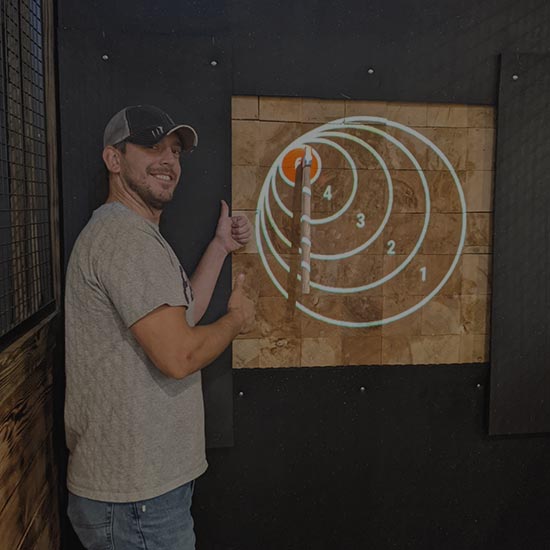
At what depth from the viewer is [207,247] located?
202cm

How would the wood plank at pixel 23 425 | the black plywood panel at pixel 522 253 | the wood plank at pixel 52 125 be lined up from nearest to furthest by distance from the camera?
the wood plank at pixel 23 425 → the wood plank at pixel 52 125 → the black plywood panel at pixel 522 253

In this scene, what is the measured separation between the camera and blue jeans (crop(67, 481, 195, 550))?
1502mm

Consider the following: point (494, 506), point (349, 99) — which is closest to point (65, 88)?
point (349, 99)

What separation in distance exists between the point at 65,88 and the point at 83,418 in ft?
3.20

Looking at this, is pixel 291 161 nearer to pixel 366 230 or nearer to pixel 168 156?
pixel 366 230

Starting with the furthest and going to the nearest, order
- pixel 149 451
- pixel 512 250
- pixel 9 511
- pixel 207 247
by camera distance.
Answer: pixel 512 250, pixel 207 247, pixel 149 451, pixel 9 511

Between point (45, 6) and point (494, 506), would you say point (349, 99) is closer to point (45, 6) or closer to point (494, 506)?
point (45, 6)

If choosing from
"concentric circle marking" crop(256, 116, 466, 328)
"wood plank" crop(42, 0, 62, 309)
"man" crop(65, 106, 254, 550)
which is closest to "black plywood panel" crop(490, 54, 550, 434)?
"concentric circle marking" crop(256, 116, 466, 328)

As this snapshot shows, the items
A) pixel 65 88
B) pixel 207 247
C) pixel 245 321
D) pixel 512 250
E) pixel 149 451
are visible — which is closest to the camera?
pixel 149 451

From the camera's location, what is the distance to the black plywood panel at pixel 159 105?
1904mm

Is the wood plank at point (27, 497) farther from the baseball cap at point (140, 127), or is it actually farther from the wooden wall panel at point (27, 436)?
the baseball cap at point (140, 127)

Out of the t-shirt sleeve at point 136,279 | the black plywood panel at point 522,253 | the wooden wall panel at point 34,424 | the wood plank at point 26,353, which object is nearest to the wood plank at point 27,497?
the wooden wall panel at point 34,424

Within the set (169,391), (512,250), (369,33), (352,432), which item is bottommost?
(352,432)

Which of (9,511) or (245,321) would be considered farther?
(245,321)
